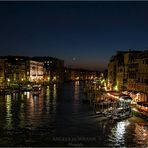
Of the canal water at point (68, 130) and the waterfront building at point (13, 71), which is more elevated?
the waterfront building at point (13, 71)

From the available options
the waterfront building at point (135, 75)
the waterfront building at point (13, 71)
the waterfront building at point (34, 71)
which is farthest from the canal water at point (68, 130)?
the waterfront building at point (34, 71)

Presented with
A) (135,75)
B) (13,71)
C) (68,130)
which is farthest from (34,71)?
(68,130)

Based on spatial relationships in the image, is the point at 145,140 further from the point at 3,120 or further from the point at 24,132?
the point at 3,120

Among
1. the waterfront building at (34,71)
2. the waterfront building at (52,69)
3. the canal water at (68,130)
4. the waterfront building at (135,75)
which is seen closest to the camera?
the canal water at (68,130)

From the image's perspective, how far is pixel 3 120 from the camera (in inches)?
1409

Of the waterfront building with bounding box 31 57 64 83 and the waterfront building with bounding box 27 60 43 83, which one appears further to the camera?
the waterfront building with bounding box 31 57 64 83

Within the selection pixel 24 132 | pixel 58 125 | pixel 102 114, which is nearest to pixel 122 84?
pixel 102 114

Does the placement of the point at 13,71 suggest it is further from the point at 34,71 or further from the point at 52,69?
the point at 52,69

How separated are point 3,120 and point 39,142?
1066 centimetres

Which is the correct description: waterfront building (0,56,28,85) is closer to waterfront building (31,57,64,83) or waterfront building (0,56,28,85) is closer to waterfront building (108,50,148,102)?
waterfront building (31,57,64,83)

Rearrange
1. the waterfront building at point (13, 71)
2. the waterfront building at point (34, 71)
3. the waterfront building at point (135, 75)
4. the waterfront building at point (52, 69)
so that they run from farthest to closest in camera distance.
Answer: the waterfront building at point (52, 69) → the waterfront building at point (34, 71) → the waterfront building at point (13, 71) → the waterfront building at point (135, 75)

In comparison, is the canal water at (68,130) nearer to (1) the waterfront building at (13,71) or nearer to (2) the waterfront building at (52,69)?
(1) the waterfront building at (13,71)

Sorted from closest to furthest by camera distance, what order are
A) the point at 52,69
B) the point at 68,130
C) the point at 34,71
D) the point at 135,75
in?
the point at 68,130 → the point at 135,75 → the point at 34,71 → the point at 52,69

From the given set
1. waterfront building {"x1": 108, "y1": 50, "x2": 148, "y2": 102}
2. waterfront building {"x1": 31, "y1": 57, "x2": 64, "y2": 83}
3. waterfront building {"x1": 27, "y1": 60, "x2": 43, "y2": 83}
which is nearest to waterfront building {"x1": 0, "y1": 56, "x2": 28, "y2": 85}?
waterfront building {"x1": 27, "y1": 60, "x2": 43, "y2": 83}
